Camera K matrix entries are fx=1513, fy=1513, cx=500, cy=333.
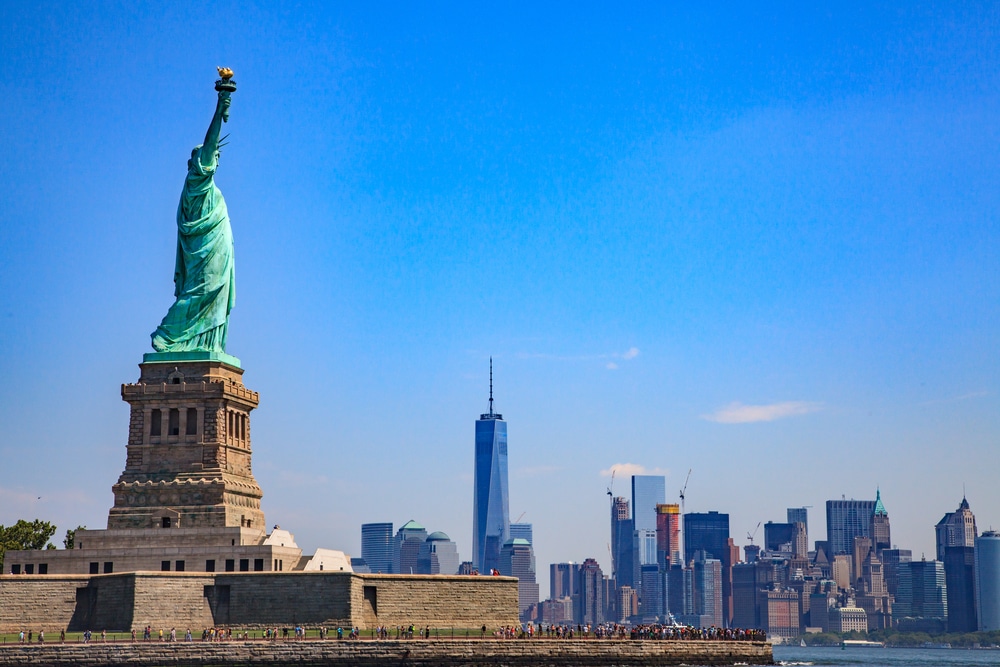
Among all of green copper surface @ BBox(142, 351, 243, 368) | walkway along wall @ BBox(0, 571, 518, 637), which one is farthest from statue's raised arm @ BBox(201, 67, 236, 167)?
walkway along wall @ BBox(0, 571, 518, 637)

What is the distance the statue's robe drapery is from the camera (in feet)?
301

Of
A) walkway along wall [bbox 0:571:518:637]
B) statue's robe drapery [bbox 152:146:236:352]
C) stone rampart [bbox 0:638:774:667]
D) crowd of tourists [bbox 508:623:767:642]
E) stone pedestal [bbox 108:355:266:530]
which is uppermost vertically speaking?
statue's robe drapery [bbox 152:146:236:352]

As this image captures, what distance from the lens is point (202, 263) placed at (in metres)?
92.7

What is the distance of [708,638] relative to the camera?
93812mm

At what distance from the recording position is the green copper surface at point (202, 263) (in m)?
91.8

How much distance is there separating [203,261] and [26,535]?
28.9m

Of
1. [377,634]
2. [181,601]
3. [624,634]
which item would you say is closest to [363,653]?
[377,634]

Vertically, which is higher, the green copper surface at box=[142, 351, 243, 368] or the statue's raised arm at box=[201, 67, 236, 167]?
the statue's raised arm at box=[201, 67, 236, 167]

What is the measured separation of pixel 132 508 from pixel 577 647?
2690cm

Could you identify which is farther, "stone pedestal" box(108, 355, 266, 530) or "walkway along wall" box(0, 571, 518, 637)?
"stone pedestal" box(108, 355, 266, 530)

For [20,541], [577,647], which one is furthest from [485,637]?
[20,541]

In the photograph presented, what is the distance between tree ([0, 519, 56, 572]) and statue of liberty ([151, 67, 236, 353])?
77.0 ft

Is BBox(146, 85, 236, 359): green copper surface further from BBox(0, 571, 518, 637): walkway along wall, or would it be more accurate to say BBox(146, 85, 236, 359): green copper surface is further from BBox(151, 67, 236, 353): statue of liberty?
BBox(0, 571, 518, 637): walkway along wall

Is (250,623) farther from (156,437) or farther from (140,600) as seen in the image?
(156,437)
